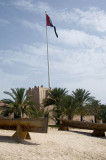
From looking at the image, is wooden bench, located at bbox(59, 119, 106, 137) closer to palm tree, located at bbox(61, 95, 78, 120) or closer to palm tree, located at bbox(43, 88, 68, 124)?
palm tree, located at bbox(61, 95, 78, 120)

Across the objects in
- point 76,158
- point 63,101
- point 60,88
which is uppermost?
point 60,88

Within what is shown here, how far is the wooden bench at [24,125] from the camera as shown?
6844 millimetres

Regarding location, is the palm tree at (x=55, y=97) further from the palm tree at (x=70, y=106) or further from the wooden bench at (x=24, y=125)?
the wooden bench at (x=24, y=125)

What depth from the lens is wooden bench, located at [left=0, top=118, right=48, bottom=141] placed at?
22.5 ft

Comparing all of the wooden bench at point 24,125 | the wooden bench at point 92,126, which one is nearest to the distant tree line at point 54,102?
the wooden bench at point 92,126

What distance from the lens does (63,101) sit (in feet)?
68.5

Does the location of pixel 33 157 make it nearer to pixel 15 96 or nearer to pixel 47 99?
pixel 15 96

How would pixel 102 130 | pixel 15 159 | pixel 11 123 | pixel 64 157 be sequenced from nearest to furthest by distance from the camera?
1. pixel 15 159
2. pixel 64 157
3. pixel 11 123
4. pixel 102 130

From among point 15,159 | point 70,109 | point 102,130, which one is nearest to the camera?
point 15,159

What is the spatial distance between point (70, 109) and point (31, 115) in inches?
157

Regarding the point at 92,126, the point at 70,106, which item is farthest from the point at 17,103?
the point at 92,126

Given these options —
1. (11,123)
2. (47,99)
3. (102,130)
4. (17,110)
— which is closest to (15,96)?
(17,110)

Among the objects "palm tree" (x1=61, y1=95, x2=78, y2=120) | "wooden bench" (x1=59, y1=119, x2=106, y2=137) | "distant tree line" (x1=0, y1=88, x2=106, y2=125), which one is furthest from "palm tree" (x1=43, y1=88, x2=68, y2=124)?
"wooden bench" (x1=59, y1=119, x2=106, y2=137)

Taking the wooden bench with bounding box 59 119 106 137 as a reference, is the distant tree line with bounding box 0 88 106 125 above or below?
above
